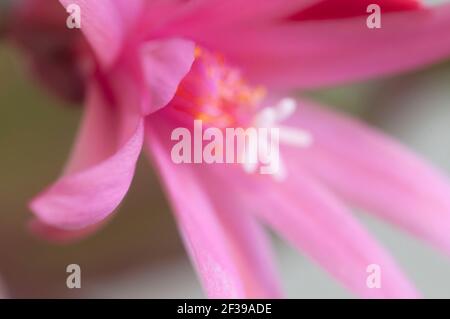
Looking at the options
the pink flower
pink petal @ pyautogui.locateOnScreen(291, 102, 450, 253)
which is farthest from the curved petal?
pink petal @ pyautogui.locateOnScreen(291, 102, 450, 253)

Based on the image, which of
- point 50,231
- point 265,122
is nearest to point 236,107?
point 265,122

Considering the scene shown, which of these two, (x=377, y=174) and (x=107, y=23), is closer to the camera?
(x=107, y=23)

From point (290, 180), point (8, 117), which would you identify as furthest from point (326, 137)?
point (8, 117)

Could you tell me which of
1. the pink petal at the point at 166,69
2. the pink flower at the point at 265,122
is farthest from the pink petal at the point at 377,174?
the pink petal at the point at 166,69

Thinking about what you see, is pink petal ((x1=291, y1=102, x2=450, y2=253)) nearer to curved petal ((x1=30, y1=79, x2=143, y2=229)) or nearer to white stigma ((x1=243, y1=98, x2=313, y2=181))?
white stigma ((x1=243, y1=98, x2=313, y2=181))

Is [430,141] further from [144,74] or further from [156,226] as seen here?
[144,74]

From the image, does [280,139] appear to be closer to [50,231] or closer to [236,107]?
[236,107]

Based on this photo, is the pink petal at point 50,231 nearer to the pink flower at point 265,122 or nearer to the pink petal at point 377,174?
the pink flower at point 265,122
